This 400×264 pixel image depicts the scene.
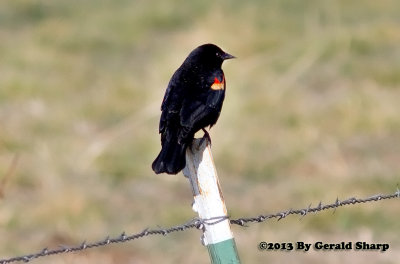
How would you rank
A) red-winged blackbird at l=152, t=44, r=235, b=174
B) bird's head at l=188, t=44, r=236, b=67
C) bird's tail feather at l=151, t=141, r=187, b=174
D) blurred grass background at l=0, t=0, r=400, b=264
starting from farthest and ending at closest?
blurred grass background at l=0, t=0, r=400, b=264 < bird's head at l=188, t=44, r=236, b=67 < red-winged blackbird at l=152, t=44, r=235, b=174 < bird's tail feather at l=151, t=141, r=187, b=174

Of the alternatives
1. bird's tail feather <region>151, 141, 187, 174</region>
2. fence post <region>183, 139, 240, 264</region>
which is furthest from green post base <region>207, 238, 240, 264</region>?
bird's tail feather <region>151, 141, 187, 174</region>

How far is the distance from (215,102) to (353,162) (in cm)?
527

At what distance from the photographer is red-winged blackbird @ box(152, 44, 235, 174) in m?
4.42

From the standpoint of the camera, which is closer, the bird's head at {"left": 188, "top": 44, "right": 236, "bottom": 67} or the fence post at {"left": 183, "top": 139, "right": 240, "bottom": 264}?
the fence post at {"left": 183, "top": 139, "right": 240, "bottom": 264}

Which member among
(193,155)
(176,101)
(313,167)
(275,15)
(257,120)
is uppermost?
(275,15)

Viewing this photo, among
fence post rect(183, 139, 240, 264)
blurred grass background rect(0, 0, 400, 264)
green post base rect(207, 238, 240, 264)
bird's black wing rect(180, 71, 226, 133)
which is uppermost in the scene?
blurred grass background rect(0, 0, 400, 264)

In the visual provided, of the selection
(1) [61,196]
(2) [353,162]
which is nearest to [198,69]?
(1) [61,196]

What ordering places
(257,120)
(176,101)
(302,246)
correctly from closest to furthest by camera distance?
1. (176,101)
2. (302,246)
3. (257,120)

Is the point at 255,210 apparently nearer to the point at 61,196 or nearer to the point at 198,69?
the point at 61,196

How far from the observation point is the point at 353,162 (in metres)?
10.1

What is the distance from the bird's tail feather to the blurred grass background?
2.60 metres

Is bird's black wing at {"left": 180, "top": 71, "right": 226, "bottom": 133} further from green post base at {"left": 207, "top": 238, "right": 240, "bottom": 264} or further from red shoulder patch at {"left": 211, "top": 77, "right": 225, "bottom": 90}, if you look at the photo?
green post base at {"left": 207, "top": 238, "right": 240, "bottom": 264}

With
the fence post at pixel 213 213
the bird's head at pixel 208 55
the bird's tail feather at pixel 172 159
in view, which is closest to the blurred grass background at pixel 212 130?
the bird's head at pixel 208 55

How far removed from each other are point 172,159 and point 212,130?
585cm
